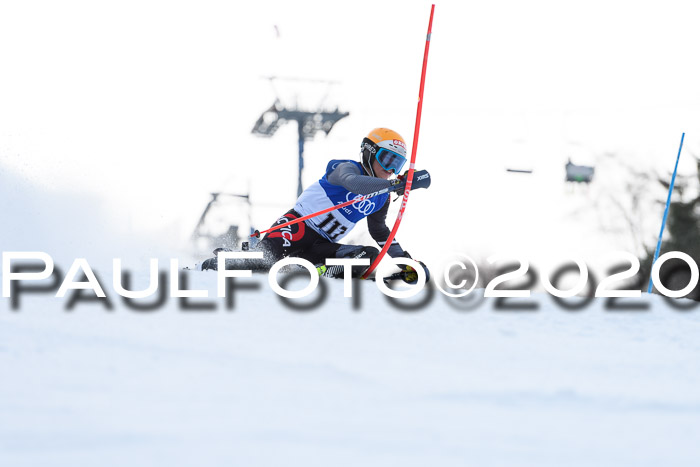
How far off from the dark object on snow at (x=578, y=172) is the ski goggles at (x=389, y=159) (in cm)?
1323

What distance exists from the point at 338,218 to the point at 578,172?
45.0ft

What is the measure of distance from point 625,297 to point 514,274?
74 centimetres

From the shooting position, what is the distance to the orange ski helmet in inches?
257

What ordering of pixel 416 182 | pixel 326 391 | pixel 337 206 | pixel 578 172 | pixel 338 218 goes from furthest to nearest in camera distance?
pixel 578 172, pixel 338 218, pixel 337 206, pixel 416 182, pixel 326 391

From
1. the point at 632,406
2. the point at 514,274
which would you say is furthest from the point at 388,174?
the point at 632,406

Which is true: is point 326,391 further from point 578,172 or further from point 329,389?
point 578,172

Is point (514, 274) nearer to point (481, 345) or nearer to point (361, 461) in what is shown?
point (481, 345)

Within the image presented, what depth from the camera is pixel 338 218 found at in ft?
22.3

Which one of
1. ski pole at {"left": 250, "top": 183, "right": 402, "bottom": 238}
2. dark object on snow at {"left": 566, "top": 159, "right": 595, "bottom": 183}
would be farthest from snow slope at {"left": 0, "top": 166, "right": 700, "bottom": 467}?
dark object on snow at {"left": 566, "top": 159, "right": 595, "bottom": 183}

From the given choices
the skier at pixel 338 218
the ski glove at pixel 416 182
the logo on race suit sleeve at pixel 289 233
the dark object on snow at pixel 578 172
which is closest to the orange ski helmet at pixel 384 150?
the skier at pixel 338 218

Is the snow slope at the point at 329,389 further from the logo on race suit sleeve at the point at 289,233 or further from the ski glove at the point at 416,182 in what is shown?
the logo on race suit sleeve at the point at 289,233

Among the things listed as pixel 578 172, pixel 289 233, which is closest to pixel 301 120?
pixel 578 172

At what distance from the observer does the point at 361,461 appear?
8.71ft

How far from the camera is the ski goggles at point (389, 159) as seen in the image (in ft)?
21.4
